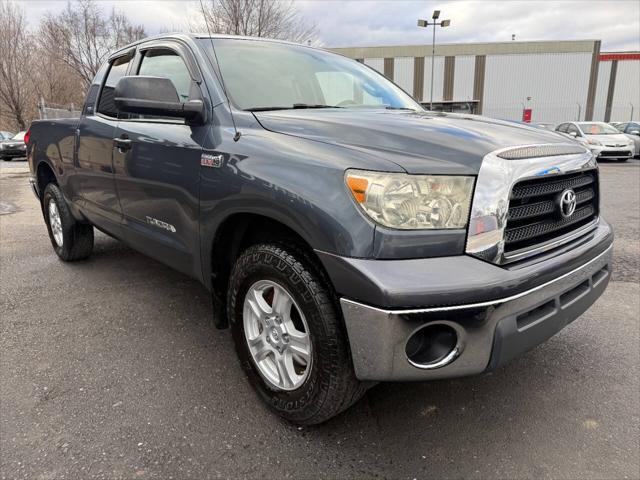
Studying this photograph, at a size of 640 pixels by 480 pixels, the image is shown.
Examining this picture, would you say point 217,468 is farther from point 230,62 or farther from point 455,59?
point 455,59

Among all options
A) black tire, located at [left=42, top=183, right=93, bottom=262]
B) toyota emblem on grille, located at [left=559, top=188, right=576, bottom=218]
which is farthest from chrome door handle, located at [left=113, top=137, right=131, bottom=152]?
toyota emblem on grille, located at [left=559, top=188, right=576, bottom=218]

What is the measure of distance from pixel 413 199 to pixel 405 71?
4400 cm

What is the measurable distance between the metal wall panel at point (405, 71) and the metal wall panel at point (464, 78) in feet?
12.6

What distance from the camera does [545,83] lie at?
131 feet

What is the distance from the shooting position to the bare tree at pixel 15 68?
104 feet

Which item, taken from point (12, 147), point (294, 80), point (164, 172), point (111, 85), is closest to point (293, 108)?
point (294, 80)

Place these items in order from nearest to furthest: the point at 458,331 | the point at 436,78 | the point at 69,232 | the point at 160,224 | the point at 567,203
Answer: the point at 458,331 → the point at 567,203 → the point at 160,224 → the point at 69,232 → the point at 436,78

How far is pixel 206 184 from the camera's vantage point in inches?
93.2

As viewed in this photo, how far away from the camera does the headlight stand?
173 centimetres

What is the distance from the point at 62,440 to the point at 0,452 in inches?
9.3

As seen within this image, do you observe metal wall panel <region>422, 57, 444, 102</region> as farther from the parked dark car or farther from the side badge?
the side badge

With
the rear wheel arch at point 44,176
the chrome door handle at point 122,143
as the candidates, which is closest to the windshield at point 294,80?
the chrome door handle at point 122,143

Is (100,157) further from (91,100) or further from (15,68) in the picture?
(15,68)

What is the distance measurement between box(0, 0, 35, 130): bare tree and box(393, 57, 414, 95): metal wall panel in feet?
92.8
